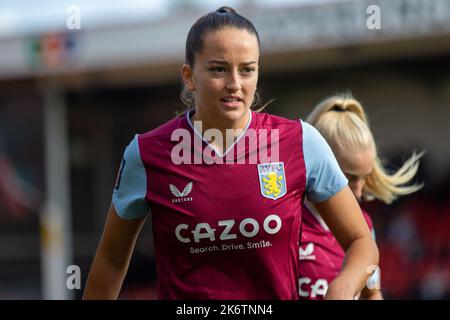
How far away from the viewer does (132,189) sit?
365cm

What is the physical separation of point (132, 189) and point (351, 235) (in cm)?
86

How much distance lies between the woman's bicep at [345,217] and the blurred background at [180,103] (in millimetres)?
7509

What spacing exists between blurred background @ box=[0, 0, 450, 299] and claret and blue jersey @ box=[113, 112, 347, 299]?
7518mm

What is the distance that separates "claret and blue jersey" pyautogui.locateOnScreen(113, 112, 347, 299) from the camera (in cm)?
349

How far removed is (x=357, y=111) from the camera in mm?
4809

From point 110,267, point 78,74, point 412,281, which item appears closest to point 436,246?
point 412,281

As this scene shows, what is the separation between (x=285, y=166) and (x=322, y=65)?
1181 cm

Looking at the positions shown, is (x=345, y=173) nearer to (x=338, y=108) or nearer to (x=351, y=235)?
(x=338, y=108)

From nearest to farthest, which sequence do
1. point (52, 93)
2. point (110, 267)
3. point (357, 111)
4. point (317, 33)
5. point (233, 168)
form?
1. point (233, 168)
2. point (110, 267)
3. point (357, 111)
4. point (317, 33)
5. point (52, 93)
